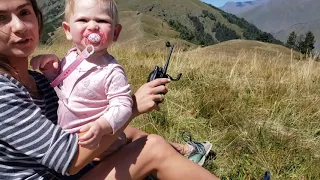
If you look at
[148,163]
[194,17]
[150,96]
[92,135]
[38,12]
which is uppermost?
[38,12]

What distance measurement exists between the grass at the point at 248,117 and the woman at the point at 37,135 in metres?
0.92

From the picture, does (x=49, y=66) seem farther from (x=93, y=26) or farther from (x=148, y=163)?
(x=148, y=163)

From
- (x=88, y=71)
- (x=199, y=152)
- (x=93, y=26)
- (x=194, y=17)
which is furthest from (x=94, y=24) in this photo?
(x=194, y=17)

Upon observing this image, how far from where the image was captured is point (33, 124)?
62.9 inches

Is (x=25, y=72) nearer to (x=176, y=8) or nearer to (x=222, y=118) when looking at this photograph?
(x=222, y=118)

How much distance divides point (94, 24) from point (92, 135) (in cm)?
63

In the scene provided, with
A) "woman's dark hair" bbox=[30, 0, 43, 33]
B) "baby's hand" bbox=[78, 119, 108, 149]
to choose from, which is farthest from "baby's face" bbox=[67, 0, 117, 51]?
"baby's hand" bbox=[78, 119, 108, 149]

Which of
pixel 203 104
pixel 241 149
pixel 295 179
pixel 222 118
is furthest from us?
pixel 203 104

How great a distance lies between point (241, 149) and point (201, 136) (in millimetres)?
423

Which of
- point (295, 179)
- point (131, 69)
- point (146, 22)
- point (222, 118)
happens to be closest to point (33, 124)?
point (295, 179)

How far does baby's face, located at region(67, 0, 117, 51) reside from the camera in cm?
204

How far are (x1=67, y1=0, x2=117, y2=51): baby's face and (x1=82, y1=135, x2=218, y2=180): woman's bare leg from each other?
56cm

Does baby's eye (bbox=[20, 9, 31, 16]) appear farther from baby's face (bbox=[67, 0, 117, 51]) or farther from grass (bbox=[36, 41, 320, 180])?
grass (bbox=[36, 41, 320, 180])

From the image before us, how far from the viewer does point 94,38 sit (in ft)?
6.71
